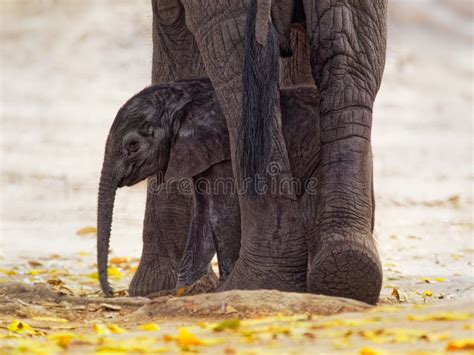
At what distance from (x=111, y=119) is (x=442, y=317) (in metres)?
11.9

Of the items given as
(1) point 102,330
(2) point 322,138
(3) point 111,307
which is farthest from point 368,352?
(3) point 111,307

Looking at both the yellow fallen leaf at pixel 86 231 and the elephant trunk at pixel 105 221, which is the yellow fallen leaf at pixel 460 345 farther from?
the yellow fallen leaf at pixel 86 231

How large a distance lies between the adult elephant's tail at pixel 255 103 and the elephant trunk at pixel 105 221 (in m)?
0.79

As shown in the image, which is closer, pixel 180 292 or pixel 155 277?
pixel 180 292

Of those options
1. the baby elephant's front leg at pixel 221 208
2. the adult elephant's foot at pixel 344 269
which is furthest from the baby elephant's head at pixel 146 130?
the adult elephant's foot at pixel 344 269

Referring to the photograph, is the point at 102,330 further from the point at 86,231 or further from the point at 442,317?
the point at 86,231

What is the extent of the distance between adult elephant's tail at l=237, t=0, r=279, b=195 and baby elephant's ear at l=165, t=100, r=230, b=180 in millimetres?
453

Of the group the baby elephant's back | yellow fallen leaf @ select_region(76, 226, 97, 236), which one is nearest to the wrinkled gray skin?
the baby elephant's back

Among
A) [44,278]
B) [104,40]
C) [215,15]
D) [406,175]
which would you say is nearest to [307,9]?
[215,15]

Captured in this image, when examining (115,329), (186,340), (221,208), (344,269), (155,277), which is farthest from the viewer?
(155,277)

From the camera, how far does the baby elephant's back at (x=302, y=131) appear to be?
579 cm

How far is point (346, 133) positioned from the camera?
5.45 m

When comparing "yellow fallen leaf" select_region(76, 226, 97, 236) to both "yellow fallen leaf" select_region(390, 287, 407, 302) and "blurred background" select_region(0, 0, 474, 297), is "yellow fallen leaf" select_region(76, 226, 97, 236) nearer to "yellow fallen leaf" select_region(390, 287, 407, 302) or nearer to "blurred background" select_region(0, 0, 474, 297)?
"blurred background" select_region(0, 0, 474, 297)

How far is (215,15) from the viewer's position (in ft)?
18.5
